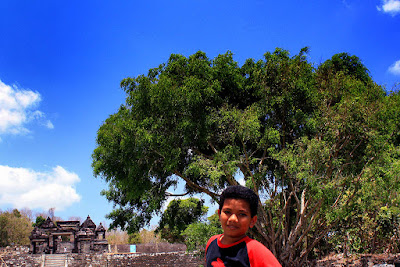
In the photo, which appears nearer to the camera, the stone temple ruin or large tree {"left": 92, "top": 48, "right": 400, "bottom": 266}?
large tree {"left": 92, "top": 48, "right": 400, "bottom": 266}

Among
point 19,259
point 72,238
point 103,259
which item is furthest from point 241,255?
point 72,238

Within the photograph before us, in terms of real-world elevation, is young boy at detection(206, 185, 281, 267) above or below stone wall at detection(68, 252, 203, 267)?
above

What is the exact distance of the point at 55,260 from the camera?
23109 millimetres

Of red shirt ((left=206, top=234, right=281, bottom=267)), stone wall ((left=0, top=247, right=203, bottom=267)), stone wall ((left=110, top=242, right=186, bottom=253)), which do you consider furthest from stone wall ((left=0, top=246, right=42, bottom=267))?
red shirt ((left=206, top=234, right=281, bottom=267))

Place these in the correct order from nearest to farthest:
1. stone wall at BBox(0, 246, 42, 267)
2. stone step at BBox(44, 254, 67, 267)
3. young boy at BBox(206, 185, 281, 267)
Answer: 1. young boy at BBox(206, 185, 281, 267)
2. stone wall at BBox(0, 246, 42, 267)
3. stone step at BBox(44, 254, 67, 267)

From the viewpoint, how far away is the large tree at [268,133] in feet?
36.4

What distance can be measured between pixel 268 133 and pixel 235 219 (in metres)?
9.77

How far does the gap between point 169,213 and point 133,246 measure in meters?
17.1

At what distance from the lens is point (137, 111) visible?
1255cm

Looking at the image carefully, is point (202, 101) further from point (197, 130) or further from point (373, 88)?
point (373, 88)

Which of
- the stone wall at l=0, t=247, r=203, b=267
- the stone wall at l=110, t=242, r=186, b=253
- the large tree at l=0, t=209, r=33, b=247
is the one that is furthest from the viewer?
the large tree at l=0, t=209, r=33, b=247

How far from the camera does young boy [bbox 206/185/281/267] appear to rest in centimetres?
220

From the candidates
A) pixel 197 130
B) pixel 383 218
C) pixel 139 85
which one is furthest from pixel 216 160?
pixel 383 218

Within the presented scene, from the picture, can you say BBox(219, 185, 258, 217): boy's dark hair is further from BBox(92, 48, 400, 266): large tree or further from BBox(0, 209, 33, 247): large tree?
BBox(0, 209, 33, 247): large tree
